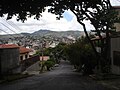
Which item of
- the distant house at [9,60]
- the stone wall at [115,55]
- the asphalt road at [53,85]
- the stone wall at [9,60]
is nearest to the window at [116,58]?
the stone wall at [115,55]

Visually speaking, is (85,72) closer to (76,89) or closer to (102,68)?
(102,68)

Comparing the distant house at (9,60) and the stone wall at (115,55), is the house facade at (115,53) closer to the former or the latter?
the stone wall at (115,55)

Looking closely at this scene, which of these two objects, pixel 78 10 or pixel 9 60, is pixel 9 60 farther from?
pixel 78 10

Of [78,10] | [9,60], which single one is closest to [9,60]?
[9,60]

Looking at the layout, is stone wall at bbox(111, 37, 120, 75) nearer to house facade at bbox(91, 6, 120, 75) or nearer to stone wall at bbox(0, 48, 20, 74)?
house facade at bbox(91, 6, 120, 75)

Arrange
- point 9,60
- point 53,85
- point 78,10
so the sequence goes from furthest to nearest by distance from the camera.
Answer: point 9,60 → point 78,10 → point 53,85

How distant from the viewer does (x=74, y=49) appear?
49.0 m

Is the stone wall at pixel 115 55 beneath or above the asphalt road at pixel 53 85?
above

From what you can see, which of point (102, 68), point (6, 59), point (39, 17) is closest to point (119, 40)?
point (102, 68)

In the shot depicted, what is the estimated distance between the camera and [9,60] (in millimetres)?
39875

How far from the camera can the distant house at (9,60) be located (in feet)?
121

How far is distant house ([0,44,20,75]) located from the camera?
36744 mm

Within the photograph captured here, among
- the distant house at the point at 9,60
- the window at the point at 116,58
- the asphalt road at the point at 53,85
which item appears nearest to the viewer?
the asphalt road at the point at 53,85

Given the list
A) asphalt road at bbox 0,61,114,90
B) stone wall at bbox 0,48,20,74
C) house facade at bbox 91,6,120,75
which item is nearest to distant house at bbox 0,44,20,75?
stone wall at bbox 0,48,20,74
